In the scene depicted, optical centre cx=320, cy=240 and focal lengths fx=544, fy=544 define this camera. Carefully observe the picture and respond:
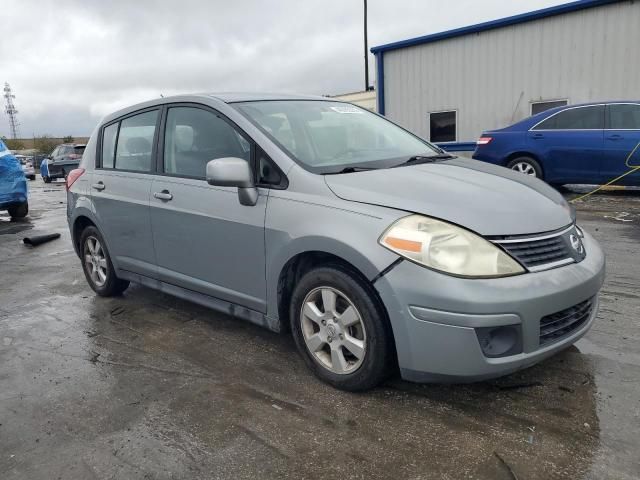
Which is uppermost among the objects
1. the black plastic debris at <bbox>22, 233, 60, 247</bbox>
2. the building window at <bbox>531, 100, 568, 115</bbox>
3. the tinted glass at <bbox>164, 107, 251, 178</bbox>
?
the building window at <bbox>531, 100, 568, 115</bbox>

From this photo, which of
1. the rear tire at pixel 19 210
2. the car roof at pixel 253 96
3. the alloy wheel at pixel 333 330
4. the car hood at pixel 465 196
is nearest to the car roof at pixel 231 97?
the car roof at pixel 253 96

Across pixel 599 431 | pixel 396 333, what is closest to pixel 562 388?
pixel 599 431

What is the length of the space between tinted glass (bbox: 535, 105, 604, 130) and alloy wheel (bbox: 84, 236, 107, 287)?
7735mm

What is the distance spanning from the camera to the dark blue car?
8.93 metres

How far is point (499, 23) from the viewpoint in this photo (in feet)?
41.5

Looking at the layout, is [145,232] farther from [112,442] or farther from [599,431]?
[599,431]

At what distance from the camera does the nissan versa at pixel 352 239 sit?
99.0 inches

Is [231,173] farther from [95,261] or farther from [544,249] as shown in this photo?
[95,261]

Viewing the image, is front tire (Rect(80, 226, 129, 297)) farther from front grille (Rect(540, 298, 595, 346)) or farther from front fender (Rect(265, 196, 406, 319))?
front grille (Rect(540, 298, 595, 346))

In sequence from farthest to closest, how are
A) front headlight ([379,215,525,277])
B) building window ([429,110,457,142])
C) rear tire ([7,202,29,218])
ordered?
1. building window ([429,110,457,142])
2. rear tire ([7,202,29,218])
3. front headlight ([379,215,525,277])

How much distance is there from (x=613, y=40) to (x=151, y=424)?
12279mm

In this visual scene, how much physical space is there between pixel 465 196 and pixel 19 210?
1077 cm

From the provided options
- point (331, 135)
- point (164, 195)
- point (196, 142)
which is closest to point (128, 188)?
point (164, 195)

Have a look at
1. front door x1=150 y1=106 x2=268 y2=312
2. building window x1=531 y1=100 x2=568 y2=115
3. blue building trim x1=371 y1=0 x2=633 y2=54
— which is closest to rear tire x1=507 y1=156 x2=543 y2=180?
building window x1=531 y1=100 x2=568 y2=115
